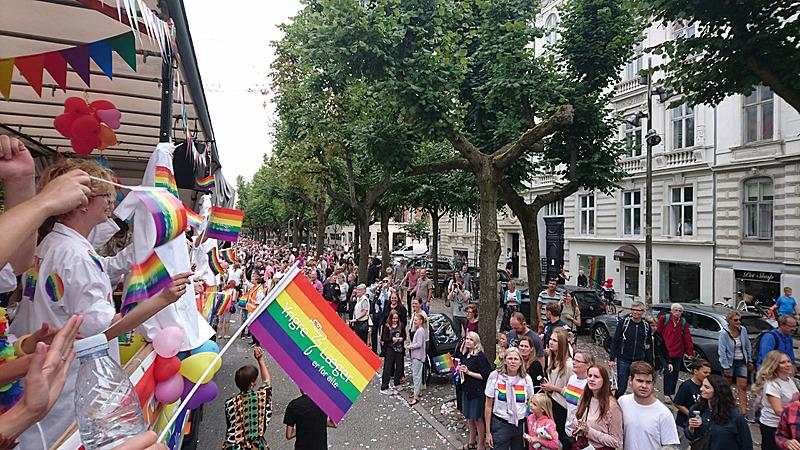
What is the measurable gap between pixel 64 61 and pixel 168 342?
7.74ft

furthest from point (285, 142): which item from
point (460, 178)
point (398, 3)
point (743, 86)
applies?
point (743, 86)

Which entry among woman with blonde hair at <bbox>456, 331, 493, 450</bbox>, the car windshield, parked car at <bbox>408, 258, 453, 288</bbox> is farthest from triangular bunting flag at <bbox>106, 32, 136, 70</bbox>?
parked car at <bbox>408, 258, 453, 288</bbox>

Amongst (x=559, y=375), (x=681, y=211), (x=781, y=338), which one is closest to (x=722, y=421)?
(x=559, y=375)

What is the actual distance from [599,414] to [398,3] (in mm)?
7627

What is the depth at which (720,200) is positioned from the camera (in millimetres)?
19641

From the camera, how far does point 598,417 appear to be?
4418mm

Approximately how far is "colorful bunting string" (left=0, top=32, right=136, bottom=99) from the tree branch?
7491mm

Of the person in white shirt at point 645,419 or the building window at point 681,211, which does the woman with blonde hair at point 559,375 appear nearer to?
the person in white shirt at point 645,419

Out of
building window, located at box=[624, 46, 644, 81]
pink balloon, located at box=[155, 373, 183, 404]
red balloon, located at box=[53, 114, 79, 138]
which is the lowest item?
pink balloon, located at box=[155, 373, 183, 404]

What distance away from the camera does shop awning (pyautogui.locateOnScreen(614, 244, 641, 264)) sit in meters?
23.4

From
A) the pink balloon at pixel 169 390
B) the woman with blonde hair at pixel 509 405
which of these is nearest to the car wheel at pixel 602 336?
the woman with blonde hair at pixel 509 405

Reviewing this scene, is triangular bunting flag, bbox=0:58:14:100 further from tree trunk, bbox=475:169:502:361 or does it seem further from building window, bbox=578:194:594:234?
building window, bbox=578:194:594:234

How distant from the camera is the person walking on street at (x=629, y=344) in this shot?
8.12m

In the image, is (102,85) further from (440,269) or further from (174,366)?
(440,269)
